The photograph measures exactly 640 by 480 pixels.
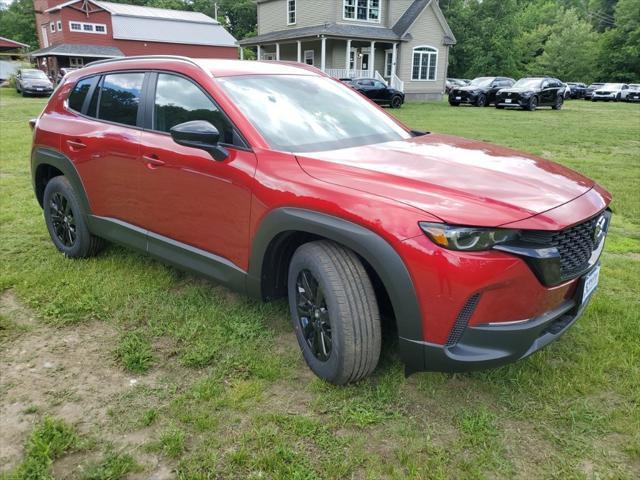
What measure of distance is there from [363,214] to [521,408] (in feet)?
4.19

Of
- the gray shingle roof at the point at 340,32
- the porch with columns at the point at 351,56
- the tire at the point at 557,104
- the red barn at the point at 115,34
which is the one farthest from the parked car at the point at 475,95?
the red barn at the point at 115,34

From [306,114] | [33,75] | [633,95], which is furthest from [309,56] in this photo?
[306,114]

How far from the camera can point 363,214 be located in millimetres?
2418

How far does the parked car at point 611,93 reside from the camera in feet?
113

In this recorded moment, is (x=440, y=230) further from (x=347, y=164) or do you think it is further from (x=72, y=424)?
(x=72, y=424)

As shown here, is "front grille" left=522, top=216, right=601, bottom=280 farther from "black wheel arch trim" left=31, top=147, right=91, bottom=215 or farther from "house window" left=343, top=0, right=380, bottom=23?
"house window" left=343, top=0, right=380, bottom=23

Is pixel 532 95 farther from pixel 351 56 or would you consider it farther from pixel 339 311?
pixel 339 311

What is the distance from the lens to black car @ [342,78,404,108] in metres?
22.1

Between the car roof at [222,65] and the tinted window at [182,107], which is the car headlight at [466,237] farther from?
the car roof at [222,65]

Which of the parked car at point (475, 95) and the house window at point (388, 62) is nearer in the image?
the parked car at point (475, 95)

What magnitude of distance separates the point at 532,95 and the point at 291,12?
15.0 meters

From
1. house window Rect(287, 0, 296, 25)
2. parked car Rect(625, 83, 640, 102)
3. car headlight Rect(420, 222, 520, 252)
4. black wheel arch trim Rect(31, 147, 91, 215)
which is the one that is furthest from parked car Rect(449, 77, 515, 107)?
car headlight Rect(420, 222, 520, 252)

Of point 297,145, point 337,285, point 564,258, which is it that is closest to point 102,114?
point 297,145

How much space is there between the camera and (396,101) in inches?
914
